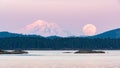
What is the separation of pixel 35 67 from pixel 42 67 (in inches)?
51.4

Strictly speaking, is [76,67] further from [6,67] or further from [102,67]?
[6,67]

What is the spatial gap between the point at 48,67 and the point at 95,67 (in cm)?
821

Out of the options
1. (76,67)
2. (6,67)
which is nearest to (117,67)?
(76,67)

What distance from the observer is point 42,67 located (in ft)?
269

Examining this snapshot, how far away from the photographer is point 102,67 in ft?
264

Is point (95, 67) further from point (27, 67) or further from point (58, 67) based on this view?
point (27, 67)

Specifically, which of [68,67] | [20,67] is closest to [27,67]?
[20,67]

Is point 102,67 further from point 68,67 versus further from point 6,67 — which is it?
point 6,67

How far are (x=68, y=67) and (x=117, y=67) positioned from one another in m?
8.71

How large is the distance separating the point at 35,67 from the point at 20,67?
2788 mm

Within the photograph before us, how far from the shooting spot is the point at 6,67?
7988 centimetres

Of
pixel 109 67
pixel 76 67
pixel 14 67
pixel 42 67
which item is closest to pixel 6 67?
pixel 14 67

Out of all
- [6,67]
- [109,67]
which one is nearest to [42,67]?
[6,67]

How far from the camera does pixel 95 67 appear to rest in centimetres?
8150
